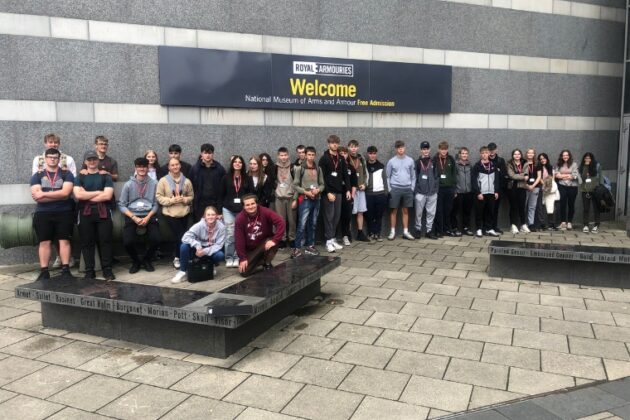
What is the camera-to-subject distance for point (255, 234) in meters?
6.64

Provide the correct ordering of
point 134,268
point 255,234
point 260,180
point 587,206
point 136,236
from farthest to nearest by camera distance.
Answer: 1. point 587,206
2. point 260,180
3. point 134,268
4. point 136,236
5. point 255,234

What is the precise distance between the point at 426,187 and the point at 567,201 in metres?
3.74

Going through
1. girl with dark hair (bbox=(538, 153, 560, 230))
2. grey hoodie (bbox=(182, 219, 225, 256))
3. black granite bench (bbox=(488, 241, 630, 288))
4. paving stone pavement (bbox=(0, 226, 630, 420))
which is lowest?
paving stone pavement (bbox=(0, 226, 630, 420))

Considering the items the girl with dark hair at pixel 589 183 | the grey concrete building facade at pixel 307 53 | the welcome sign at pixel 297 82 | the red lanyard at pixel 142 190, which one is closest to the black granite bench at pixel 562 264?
the grey concrete building facade at pixel 307 53

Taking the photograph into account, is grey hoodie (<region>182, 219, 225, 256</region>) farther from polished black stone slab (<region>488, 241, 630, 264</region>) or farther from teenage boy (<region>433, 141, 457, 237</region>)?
teenage boy (<region>433, 141, 457, 237</region>)

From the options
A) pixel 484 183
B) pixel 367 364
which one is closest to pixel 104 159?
pixel 367 364

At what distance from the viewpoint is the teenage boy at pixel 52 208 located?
6.84 meters

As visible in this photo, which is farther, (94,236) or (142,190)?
(142,190)

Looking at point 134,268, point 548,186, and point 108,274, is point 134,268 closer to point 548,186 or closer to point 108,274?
Answer: point 108,274

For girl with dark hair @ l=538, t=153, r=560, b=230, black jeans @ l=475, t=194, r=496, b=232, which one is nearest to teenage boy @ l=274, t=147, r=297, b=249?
black jeans @ l=475, t=194, r=496, b=232

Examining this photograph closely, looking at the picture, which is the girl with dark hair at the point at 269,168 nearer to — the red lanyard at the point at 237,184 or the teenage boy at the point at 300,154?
the teenage boy at the point at 300,154

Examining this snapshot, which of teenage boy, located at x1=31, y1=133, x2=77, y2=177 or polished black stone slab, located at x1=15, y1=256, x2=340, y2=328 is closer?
polished black stone slab, located at x1=15, y1=256, x2=340, y2=328

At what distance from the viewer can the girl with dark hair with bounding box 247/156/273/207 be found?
8.68 m

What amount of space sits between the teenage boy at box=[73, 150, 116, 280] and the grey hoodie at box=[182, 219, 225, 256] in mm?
1288
